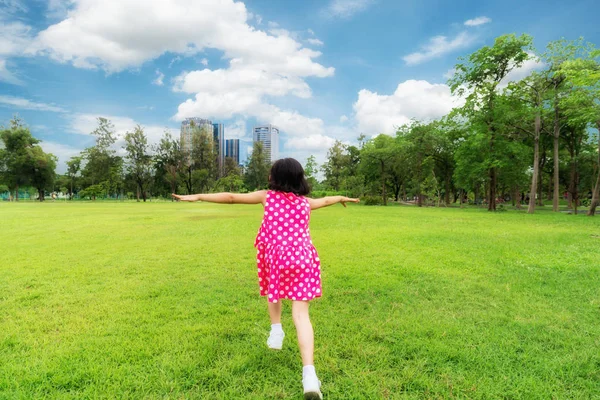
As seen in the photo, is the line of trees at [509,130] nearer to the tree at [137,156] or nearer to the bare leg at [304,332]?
the bare leg at [304,332]

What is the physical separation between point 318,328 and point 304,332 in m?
1.29

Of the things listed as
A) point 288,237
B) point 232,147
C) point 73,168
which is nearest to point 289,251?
point 288,237

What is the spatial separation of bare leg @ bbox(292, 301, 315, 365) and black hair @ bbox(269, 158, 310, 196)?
0.97m

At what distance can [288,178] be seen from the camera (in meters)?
2.81

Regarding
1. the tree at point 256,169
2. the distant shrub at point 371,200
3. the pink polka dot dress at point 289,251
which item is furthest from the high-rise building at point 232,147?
the pink polka dot dress at point 289,251

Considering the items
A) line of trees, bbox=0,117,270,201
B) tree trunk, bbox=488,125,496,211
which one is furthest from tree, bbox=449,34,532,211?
line of trees, bbox=0,117,270,201

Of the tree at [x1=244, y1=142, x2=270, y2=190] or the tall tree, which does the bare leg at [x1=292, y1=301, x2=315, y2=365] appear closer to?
the tree at [x1=244, y1=142, x2=270, y2=190]

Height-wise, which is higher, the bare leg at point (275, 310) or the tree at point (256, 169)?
the tree at point (256, 169)

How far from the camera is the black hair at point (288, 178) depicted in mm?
2805

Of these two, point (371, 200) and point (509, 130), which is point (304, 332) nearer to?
point (509, 130)

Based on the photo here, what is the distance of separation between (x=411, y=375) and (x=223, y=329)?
2078 millimetres

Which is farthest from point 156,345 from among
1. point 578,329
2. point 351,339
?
point 578,329

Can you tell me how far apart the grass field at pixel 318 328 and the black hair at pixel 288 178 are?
166 centimetres

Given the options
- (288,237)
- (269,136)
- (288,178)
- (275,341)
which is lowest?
(275,341)
